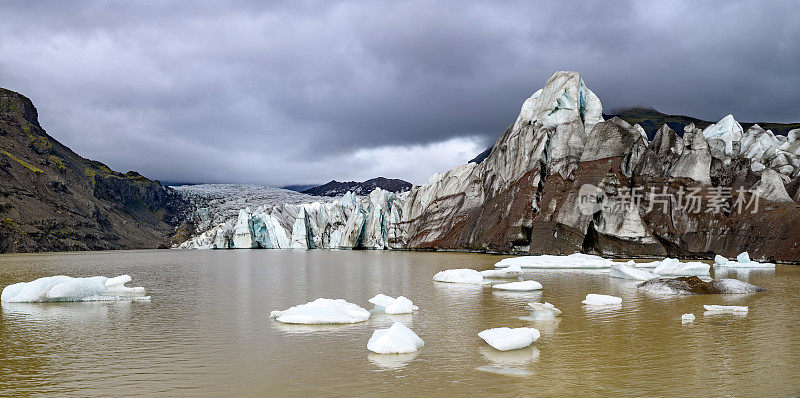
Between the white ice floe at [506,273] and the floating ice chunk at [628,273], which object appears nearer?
the floating ice chunk at [628,273]

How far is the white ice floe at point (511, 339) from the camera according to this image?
1075 cm

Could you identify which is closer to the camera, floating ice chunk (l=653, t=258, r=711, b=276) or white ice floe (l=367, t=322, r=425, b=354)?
white ice floe (l=367, t=322, r=425, b=354)

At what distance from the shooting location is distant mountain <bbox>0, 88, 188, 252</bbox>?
92375mm

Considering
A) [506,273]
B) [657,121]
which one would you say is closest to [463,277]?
[506,273]

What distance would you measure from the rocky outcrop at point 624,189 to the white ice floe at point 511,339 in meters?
39.8

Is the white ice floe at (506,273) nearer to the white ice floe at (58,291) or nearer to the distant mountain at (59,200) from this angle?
the white ice floe at (58,291)

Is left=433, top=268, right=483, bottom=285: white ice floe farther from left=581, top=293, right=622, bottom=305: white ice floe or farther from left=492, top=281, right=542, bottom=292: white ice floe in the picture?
left=581, top=293, right=622, bottom=305: white ice floe

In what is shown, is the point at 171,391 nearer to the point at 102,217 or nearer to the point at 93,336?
the point at 93,336

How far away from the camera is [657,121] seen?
5827 inches

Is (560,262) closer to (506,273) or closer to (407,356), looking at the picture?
(506,273)

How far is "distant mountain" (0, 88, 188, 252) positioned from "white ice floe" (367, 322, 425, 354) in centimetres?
9680

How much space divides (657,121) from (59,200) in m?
153

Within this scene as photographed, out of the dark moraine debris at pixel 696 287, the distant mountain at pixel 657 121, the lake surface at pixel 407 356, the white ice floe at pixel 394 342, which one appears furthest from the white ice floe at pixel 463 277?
the distant mountain at pixel 657 121

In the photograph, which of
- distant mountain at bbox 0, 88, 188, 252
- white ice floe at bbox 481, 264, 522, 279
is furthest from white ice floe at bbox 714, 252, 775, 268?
distant mountain at bbox 0, 88, 188, 252
